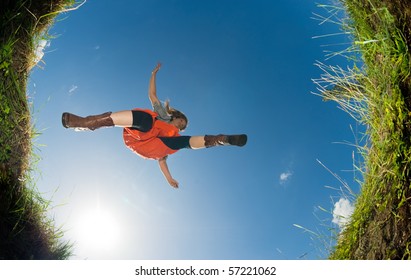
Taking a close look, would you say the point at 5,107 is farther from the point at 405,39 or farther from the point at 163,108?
the point at 405,39

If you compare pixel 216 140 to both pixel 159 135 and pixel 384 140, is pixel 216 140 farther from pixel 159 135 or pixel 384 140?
pixel 384 140

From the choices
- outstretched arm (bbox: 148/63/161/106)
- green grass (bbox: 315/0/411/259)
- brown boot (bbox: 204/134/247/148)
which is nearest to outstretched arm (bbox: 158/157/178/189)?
brown boot (bbox: 204/134/247/148)

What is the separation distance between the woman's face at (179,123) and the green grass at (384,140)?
74.1 inches

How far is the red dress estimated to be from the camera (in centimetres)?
375

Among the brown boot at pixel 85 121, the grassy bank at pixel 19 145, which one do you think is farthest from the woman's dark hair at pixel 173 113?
the grassy bank at pixel 19 145

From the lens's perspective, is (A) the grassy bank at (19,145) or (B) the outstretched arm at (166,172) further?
(B) the outstretched arm at (166,172)

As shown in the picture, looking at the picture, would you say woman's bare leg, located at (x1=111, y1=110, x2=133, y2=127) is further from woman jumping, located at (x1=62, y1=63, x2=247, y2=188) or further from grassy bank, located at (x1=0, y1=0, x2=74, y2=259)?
grassy bank, located at (x1=0, y1=0, x2=74, y2=259)

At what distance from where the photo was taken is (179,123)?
3.99 m

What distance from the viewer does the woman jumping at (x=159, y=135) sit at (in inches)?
142

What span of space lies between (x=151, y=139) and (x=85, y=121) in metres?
0.67

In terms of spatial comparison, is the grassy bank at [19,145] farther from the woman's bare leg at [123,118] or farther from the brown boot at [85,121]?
the woman's bare leg at [123,118]

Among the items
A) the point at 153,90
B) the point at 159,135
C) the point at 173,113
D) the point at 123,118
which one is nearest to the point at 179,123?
the point at 173,113
